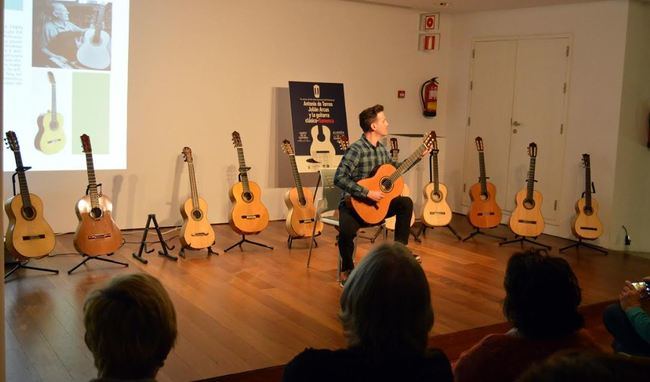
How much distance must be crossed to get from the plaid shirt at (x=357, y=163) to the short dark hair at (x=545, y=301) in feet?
9.51

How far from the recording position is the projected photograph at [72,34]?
6.12 metres

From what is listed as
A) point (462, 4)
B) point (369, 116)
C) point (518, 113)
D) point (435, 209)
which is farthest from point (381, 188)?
point (462, 4)

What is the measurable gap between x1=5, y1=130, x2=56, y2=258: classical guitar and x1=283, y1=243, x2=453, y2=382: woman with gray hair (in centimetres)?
388

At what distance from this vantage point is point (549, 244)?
275 inches

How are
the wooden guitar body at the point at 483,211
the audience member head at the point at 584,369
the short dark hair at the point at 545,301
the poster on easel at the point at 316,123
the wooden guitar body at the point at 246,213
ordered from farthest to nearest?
the poster on easel at the point at 316,123
the wooden guitar body at the point at 483,211
the wooden guitar body at the point at 246,213
the short dark hair at the point at 545,301
the audience member head at the point at 584,369

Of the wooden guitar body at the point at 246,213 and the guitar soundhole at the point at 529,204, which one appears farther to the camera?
the guitar soundhole at the point at 529,204

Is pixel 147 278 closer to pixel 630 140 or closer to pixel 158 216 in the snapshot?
pixel 158 216

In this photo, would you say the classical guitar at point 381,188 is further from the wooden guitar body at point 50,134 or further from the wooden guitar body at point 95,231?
the wooden guitar body at point 50,134

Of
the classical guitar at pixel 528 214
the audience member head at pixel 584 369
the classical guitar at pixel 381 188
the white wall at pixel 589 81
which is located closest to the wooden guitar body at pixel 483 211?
the classical guitar at pixel 528 214

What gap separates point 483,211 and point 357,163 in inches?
95.5

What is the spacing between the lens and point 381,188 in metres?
5.05

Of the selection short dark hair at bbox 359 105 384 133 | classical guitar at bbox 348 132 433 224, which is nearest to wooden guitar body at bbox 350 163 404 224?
classical guitar at bbox 348 132 433 224

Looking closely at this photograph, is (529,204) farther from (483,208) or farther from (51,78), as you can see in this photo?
(51,78)

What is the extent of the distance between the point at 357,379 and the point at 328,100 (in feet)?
19.6
